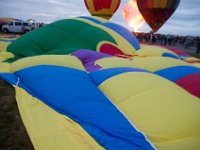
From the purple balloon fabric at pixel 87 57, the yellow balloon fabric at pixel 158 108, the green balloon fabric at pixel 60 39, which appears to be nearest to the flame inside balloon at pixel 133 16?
the green balloon fabric at pixel 60 39

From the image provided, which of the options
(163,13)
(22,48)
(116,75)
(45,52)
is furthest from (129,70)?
(163,13)

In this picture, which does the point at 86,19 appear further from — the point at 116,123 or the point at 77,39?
the point at 116,123

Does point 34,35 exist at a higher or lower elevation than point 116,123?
higher

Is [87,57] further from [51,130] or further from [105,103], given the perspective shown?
[51,130]

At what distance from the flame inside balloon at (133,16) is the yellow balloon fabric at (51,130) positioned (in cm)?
2145

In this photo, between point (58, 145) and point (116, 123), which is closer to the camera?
point (58, 145)

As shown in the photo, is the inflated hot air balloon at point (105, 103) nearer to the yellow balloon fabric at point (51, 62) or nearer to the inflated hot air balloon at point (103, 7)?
the yellow balloon fabric at point (51, 62)

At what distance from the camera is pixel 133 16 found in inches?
965

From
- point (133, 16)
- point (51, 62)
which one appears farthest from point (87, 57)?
point (133, 16)

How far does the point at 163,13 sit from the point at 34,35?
Result: 31.6 feet

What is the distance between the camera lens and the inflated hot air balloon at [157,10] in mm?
14094

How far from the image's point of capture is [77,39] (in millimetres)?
6383

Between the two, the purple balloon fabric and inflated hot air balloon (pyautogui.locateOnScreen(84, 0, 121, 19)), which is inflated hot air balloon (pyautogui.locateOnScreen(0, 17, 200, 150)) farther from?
inflated hot air balloon (pyautogui.locateOnScreen(84, 0, 121, 19))

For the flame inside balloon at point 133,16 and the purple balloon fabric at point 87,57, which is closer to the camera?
the purple balloon fabric at point 87,57
